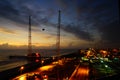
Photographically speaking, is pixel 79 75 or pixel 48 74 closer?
pixel 48 74

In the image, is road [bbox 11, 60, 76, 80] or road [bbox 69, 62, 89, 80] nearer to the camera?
road [bbox 11, 60, 76, 80]

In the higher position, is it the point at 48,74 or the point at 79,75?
the point at 48,74

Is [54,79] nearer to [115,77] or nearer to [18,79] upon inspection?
[18,79]

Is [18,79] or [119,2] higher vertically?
[119,2]

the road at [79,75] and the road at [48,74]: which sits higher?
the road at [48,74]

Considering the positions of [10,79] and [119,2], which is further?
[10,79]

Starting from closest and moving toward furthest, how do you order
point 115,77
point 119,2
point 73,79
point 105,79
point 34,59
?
point 119,2 → point 105,79 → point 115,77 → point 73,79 → point 34,59

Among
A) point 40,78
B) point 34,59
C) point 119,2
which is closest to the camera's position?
point 119,2

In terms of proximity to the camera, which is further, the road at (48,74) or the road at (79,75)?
the road at (79,75)

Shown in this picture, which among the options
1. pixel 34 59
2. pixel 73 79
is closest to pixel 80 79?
pixel 73 79

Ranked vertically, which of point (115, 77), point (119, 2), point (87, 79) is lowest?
point (87, 79)

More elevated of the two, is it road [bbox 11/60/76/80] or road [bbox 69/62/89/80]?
road [bbox 11/60/76/80]
